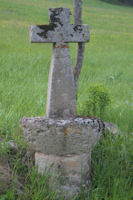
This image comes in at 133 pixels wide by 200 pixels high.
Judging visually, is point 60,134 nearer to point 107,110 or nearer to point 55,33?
point 55,33

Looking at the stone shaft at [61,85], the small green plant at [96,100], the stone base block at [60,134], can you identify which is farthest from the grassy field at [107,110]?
the stone shaft at [61,85]

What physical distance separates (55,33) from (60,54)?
17 centimetres

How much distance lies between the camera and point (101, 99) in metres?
3.48

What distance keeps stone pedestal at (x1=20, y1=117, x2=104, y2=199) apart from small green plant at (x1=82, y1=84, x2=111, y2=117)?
933 mm

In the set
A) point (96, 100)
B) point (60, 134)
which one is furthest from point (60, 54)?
point (96, 100)

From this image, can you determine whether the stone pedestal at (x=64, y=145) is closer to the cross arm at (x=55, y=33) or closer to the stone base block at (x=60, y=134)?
the stone base block at (x=60, y=134)

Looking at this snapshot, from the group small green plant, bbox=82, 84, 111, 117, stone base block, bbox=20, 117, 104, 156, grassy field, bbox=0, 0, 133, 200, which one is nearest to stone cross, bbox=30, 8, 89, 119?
stone base block, bbox=20, 117, 104, 156

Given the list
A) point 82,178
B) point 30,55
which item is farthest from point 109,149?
point 30,55

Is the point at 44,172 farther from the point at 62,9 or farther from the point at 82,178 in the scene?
the point at 62,9

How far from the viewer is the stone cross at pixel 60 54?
2422mm

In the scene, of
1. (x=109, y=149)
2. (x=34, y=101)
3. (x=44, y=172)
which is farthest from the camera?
(x=34, y=101)

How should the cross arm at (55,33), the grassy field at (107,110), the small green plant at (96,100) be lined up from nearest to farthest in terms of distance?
the cross arm at (55,33) < the grassy field at (107,110) < the small green plant at (96,100)

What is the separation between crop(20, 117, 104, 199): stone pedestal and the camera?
242 centimetres

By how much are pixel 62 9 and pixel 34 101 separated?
1.90 metres
